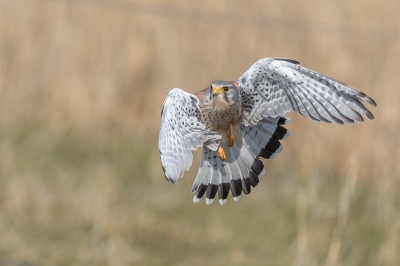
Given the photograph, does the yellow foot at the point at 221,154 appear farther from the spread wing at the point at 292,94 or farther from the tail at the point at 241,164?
the tail at the point at 241,164

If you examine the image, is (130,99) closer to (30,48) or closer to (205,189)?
(30,48)

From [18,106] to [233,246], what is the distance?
3369 mm

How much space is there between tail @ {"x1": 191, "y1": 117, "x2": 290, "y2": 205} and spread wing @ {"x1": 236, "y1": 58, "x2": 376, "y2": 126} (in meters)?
0.26

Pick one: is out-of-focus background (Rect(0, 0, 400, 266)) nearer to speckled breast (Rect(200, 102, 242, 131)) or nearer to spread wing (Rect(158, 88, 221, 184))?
speckled breast (Rect(200, 102, 242, 131))

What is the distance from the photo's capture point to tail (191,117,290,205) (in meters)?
3.24

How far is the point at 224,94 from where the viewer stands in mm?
2836

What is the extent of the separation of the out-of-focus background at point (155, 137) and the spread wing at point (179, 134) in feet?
10.8

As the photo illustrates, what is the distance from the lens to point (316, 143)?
767 cm

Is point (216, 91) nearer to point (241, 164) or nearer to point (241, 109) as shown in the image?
point (241, 109)

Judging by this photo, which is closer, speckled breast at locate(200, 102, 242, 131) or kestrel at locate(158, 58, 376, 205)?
kestrel at locate(158, 58, 376, 205)

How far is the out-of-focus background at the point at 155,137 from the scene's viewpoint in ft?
22.0

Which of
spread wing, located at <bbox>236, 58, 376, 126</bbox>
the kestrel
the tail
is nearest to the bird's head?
the kestrel

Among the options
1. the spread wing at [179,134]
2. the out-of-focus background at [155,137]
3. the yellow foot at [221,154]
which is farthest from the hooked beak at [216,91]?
the out-of-focus background at [155,137]

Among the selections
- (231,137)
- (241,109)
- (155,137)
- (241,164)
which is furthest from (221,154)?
(155,137)
